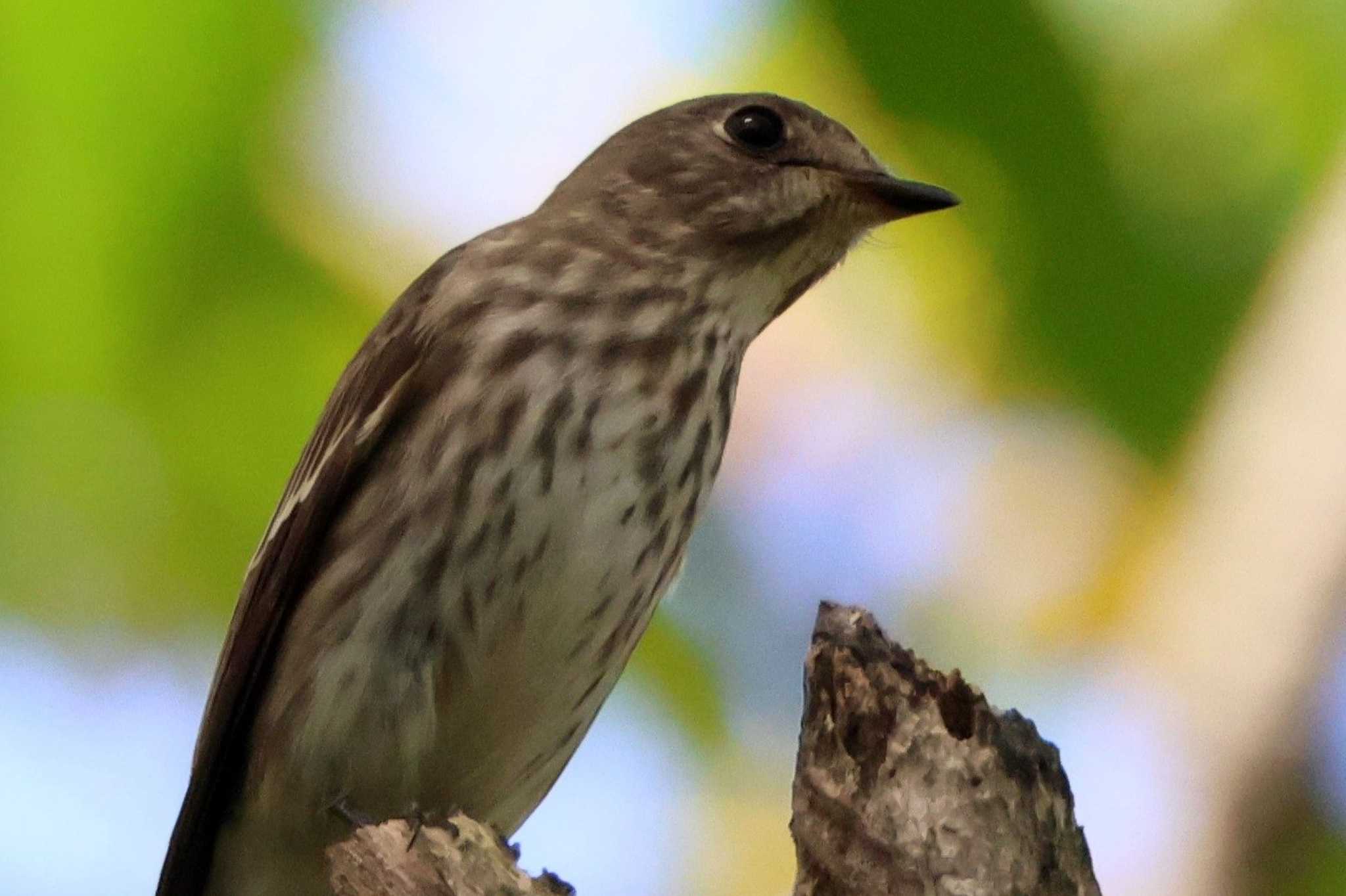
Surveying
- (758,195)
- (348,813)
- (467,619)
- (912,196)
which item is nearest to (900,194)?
(912,196)

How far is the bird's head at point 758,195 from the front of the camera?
3.98 metres

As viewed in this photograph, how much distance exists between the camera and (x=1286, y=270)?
3830mm

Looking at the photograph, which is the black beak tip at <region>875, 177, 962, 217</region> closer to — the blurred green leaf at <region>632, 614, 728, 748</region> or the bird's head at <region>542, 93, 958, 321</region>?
the bird's head at <region>542, 93, 958, 321</region>

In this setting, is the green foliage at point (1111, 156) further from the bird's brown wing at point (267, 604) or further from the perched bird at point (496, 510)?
the bird's brown wing at point (267, 604)

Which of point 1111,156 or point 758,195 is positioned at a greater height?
point 1111,156

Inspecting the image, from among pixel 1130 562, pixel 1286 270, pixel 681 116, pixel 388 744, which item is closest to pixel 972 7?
pixel 681 116

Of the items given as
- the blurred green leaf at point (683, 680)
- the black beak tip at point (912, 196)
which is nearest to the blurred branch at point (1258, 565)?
the black beak tip at point (912, 196)

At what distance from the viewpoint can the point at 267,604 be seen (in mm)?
3658

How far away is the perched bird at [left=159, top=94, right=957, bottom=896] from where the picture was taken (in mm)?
3432

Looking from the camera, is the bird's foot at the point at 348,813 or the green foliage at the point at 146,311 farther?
the green foliage at the point at 146,311

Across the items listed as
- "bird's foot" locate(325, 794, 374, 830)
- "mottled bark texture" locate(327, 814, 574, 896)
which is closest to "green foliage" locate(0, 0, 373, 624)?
"bird's foot" locate(325, 794, 374, 830)

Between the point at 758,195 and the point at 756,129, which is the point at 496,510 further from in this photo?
the point at 756,129

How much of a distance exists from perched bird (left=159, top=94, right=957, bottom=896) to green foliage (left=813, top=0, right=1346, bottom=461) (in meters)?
0.40

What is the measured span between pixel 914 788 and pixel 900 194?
172cm
